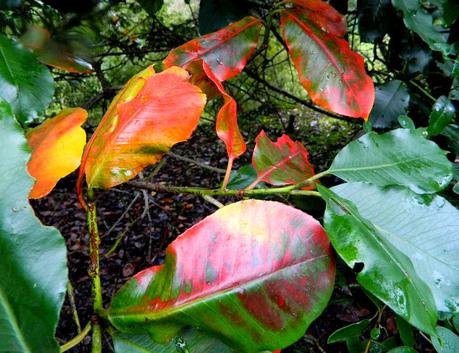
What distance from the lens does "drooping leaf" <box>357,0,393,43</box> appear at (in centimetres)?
101

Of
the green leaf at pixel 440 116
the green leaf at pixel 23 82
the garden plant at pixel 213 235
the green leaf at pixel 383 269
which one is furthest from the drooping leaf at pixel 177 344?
the green leaf at pixel 440 116

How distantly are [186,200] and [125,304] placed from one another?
2292 millimetres

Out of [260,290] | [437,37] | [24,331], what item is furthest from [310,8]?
[24,331]

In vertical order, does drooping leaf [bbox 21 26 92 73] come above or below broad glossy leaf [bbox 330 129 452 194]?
above

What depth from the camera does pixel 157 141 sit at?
454 mm

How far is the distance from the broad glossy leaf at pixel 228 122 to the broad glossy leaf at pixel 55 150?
0.17 m

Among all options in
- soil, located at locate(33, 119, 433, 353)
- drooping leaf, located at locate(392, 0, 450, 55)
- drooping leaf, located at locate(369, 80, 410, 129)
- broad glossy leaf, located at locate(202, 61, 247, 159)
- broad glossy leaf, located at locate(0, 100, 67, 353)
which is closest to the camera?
broad glossy leaf, located at locate(0, 100, 67, 353)

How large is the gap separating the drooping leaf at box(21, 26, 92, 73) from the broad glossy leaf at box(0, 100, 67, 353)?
43 cm

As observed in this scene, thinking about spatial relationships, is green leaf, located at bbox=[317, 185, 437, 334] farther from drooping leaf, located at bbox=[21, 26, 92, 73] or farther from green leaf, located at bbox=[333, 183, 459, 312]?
drooping leaf, located at bbox=[21, 26, 92, 73]

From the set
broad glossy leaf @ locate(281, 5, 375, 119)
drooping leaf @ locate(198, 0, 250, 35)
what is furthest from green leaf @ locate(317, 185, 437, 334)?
drooping leaf @ locate(198, 0, 250, 35)

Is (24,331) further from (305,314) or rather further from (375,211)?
(375,211)

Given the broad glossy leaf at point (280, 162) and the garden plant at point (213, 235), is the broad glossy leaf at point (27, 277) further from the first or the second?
the broad glossy leaf at point (280, 162)

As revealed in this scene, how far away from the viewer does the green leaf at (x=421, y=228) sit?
16.5 inches

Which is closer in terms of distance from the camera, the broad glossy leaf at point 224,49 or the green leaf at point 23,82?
the green leaf at point 23,82
